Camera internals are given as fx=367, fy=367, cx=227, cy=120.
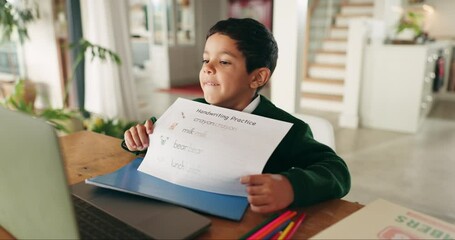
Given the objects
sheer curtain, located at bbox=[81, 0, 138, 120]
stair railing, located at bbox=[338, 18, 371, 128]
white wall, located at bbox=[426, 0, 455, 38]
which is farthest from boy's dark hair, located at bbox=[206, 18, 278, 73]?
white wall, located at bbox=[426, 0, 455, 38]

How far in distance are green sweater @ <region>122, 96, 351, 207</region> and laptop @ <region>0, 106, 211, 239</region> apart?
184 mm

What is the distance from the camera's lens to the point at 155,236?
521 millimetres

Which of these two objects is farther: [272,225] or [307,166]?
[307,166]

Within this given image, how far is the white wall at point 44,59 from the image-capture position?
4.48 meters

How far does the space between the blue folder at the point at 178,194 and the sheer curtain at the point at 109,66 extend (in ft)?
10.0

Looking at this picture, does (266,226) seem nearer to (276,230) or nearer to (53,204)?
(276,230)

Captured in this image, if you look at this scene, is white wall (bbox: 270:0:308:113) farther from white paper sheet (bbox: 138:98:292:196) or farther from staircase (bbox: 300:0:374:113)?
staircase (bbox: 300:0:374:113)

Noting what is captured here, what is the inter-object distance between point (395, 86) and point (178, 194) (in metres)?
3.91

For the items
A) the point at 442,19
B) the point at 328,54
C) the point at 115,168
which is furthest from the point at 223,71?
the point at 442,19

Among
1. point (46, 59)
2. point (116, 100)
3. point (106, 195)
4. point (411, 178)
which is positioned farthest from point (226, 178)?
point (46, 59)

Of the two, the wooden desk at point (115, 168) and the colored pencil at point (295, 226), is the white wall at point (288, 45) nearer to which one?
the wooden desk at point (115, 168)

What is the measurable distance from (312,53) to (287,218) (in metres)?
5.66

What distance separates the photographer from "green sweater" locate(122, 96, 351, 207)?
2.12 feet

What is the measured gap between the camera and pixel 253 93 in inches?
34.1
